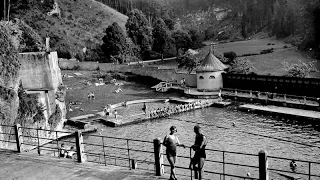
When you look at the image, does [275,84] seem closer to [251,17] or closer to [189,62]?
[189,62]

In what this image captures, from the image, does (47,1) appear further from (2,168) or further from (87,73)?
(2,168)

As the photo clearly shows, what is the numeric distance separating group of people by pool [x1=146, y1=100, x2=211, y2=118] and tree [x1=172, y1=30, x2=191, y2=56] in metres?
55.0

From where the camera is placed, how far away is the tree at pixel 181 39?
95875 millimetres

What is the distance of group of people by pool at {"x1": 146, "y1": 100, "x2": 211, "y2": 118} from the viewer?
3851cm

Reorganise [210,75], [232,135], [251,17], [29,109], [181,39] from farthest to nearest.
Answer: [251,17] < [181,39] < [210,75] < [232,135] < [29,109]

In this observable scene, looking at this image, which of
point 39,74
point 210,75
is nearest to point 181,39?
point 210,75

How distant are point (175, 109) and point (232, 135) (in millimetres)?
11312

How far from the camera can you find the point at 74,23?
11538 centimetres

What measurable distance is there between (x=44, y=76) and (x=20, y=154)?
17680 millimetres

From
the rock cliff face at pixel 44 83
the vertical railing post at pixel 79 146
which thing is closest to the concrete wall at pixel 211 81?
the rock cliff face at pixel 44 83

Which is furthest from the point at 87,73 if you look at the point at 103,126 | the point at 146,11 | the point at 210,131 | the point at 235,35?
the point at 235,35

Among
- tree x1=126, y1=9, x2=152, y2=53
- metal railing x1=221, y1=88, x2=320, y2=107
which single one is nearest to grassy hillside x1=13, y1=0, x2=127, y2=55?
tree x1=126, y1=9, x2=152, y2=53

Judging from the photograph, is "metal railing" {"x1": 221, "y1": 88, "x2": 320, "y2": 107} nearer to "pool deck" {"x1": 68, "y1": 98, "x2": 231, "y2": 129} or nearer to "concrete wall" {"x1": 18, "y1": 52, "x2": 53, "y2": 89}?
"pool deck" {"x1": 68, "y1": 98, "x2": 231, "y2": 129}

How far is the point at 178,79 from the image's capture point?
56781 millimetres
